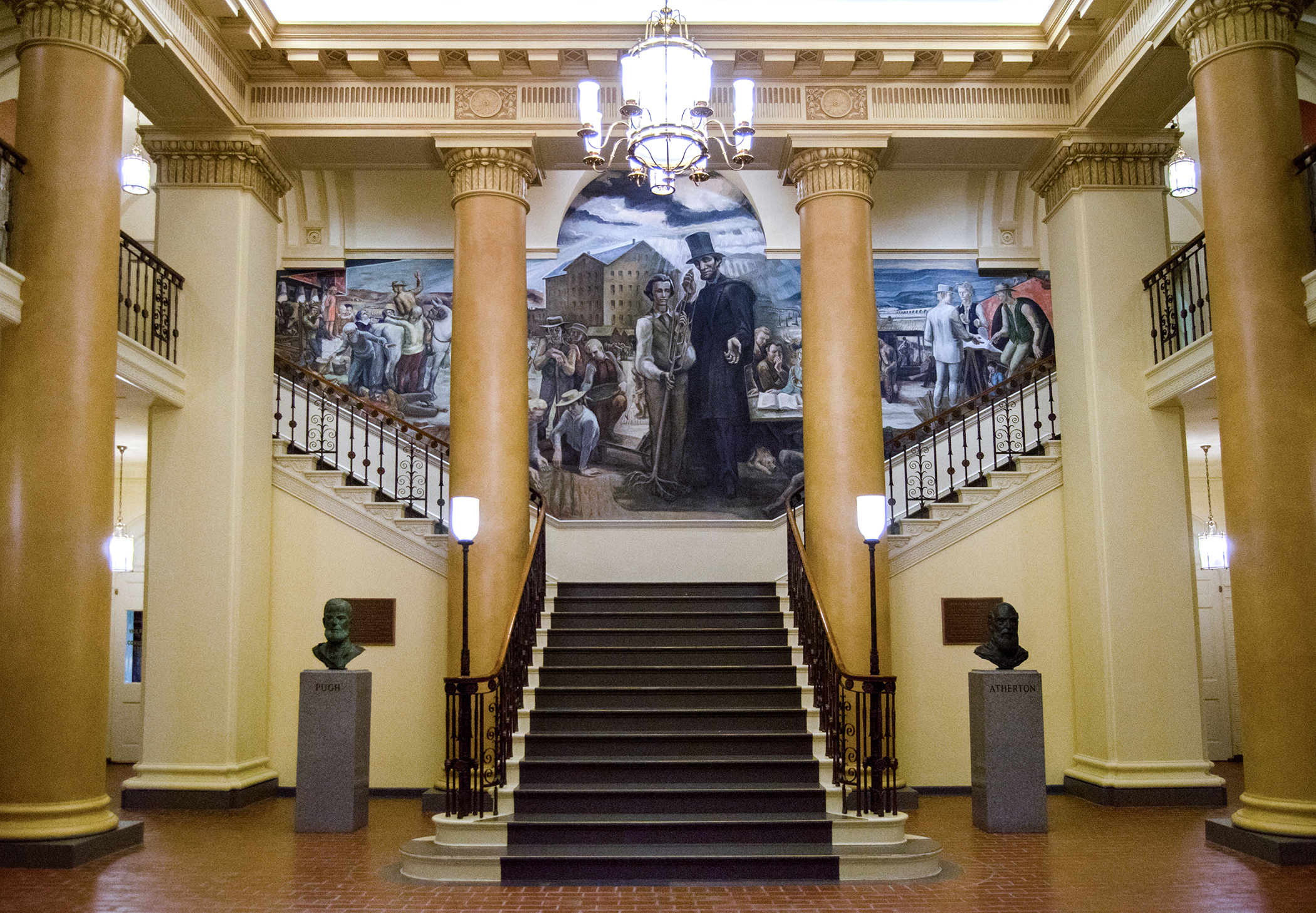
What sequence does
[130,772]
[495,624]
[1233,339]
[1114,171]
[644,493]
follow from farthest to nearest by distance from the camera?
[644,493] → [130,772] → [1114,171] → [495,624] → [1233,339]

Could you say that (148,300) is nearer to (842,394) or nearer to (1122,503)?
(842,394)

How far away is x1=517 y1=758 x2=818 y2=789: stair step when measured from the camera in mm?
8984

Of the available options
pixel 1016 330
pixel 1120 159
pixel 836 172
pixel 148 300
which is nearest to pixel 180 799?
pixel 148 300

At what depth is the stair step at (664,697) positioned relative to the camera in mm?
9992

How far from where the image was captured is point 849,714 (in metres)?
10.0

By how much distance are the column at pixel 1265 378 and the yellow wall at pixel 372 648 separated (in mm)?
6969

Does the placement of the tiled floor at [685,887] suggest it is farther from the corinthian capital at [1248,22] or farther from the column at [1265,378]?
the corinthian capital at [1248,22]

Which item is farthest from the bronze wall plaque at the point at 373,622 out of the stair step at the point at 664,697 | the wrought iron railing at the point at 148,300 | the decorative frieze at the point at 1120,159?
the decorative frieze at the point at 1120,159

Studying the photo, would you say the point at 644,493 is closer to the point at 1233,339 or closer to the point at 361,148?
the point at 361,148

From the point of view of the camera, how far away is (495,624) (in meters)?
10.5

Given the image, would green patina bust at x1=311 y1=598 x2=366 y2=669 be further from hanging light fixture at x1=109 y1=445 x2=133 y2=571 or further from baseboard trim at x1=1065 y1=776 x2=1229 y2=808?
baseboard trim at x1=1065 y1=776 x2=1229 y2=808

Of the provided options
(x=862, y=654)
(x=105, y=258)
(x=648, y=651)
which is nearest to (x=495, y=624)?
(x=648, y=651)

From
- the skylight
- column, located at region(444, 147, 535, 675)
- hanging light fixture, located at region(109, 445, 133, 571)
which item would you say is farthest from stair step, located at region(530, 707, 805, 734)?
hanging light fixture, located at region(109, 445, 133, 571)

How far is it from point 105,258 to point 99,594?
237 centimetres
